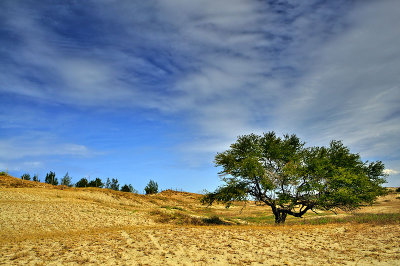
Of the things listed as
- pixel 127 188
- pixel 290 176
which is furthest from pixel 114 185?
pixel 290 176

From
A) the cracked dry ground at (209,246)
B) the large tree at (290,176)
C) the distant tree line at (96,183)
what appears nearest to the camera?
the cracked dry ground at (209,246)

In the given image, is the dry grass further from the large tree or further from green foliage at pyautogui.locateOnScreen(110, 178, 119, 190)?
green foliage at pyautogui.locateOnScreen(110, 178, 119, 190)

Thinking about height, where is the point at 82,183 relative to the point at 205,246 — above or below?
above

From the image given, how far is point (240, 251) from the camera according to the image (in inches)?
547

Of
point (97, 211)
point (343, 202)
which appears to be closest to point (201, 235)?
point (343, 202)

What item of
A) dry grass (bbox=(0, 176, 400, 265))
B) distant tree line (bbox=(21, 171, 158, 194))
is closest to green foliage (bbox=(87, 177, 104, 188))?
distant tree line (bbox=(21, 171, 158, 194))

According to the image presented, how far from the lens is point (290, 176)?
25.9 meters

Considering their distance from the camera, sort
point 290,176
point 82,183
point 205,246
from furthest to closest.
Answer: point 82,183
point 290,176
point 205,246

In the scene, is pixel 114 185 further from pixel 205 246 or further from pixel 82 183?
pixel 205 246

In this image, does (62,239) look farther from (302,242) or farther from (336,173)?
(336,173)

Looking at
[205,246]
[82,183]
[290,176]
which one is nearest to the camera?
[205,246]

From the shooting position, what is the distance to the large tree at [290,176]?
83.4ft

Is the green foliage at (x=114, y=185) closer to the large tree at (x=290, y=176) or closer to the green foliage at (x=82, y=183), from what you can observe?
the green foliage at (x=82, y=183)


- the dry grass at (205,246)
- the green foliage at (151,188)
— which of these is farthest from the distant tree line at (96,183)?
the dry grass at (205,246)
